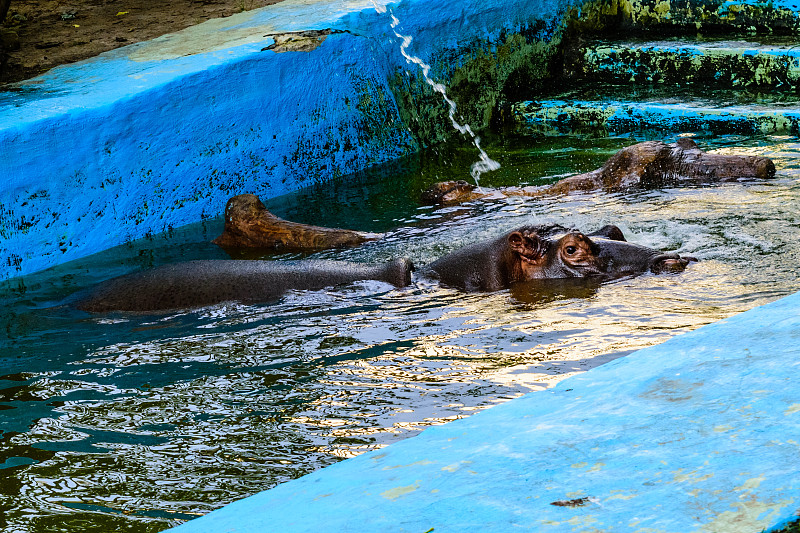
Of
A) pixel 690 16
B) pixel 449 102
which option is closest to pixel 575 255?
pixel 449 102

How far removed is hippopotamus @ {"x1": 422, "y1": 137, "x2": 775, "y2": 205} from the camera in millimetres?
7027

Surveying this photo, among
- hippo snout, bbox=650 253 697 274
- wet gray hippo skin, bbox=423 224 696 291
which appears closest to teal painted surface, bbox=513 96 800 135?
wet gray hippo skin, bbox=423 224 696 291

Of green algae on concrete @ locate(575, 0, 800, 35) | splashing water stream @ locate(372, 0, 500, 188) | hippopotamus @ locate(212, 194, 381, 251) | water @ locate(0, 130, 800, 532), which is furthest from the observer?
green algae on concrete @ locate(575, 0, 800, 35)

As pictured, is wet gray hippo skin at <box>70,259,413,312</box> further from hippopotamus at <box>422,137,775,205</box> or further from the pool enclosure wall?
hippopotamus at <box>422,137,775,205</box>

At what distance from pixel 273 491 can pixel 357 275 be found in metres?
3.50

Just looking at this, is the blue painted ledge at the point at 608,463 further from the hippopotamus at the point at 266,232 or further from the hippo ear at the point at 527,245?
the hippopotamus at the point at 266,232

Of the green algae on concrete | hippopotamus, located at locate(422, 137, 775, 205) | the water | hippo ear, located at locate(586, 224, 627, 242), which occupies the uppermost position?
the green algae on concrete

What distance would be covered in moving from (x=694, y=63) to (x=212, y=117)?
5.59 meters

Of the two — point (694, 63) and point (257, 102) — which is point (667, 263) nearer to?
point (257, 102)

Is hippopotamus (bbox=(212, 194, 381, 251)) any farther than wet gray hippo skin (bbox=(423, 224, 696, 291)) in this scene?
Yes

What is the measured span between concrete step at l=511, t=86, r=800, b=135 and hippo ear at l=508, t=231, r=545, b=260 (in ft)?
13.3

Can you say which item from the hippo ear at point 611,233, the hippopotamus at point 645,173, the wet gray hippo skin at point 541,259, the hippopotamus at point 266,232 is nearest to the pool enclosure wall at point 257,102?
the hippopotamus at point 266,232

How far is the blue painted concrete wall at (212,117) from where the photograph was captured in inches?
255

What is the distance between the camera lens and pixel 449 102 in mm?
9828
